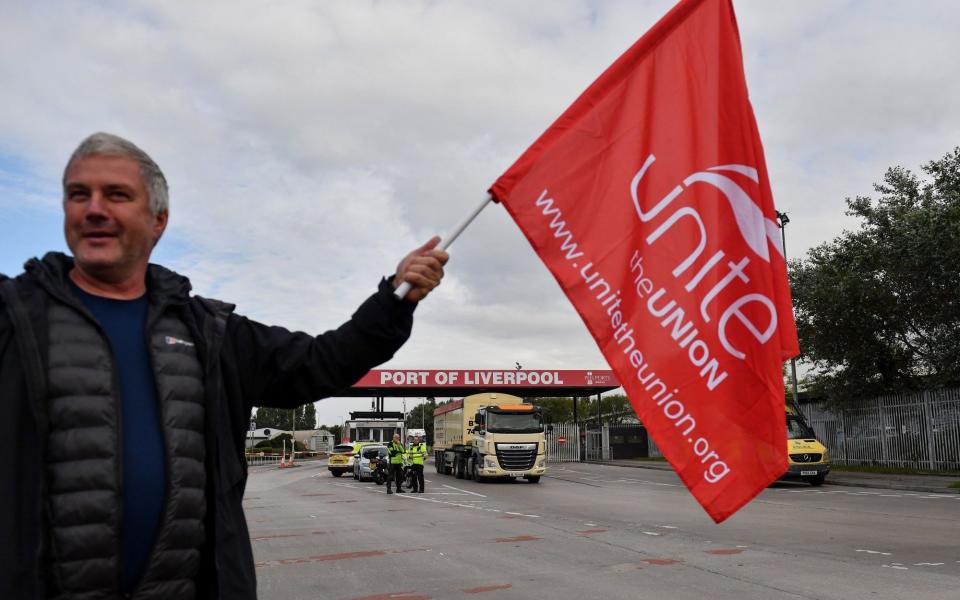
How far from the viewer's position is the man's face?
7.80 feet

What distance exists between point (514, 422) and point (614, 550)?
20.4 metres

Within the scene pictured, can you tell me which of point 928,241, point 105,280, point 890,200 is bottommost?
point 105,280

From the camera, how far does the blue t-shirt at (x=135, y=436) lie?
2264mm

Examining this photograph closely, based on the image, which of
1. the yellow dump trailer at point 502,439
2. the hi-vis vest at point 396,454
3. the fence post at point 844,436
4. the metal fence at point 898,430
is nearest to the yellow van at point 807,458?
the metal fence at point 898,430

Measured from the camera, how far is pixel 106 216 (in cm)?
239

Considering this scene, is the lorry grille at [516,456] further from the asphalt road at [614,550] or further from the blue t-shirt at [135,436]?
the blue t-shirt at [135,436]

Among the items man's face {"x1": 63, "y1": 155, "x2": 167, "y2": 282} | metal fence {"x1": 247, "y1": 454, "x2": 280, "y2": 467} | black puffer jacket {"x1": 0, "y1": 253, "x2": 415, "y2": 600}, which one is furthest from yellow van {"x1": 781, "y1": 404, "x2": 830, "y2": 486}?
metal fence {"x1": 247, "y1": 454, "x2": 280, "y2": 467}

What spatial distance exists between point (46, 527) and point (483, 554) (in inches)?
353

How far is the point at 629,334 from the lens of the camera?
386 centimetres

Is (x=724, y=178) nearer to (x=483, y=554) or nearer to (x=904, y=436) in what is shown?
(x=483, y=554)

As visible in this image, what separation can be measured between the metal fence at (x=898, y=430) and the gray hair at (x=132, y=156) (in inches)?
1139

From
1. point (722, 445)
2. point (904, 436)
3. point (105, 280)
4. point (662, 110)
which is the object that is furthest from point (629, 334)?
point (904, 436)

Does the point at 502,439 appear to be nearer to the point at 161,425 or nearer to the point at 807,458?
the point at 807,458

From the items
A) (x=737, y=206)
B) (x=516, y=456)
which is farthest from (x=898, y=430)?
(x=737, y=206)
